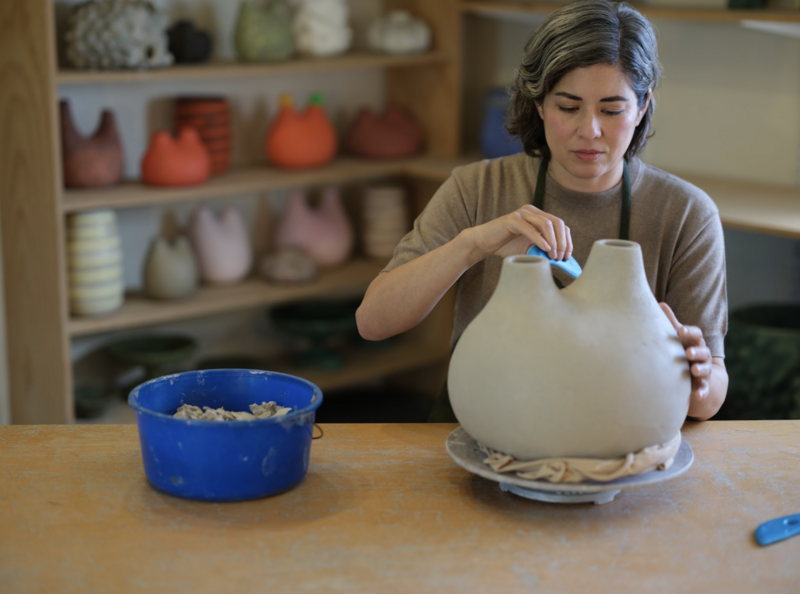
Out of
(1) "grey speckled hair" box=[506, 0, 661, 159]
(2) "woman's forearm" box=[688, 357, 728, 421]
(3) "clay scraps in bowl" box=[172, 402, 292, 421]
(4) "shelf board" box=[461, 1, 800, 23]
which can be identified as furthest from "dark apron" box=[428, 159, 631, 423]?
(4) "shelf board" box=[461, 1, 800, 23]

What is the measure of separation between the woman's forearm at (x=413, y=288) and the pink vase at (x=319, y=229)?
4.76 feet

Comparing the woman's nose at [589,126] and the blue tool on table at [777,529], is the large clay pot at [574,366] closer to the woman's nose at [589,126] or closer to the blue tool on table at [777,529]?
the blue tool on table at [777,529]

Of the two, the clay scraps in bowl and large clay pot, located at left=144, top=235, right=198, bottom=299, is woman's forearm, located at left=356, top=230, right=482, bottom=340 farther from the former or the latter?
large clay pot, located at left=144, top=235, right=198, bottom=299

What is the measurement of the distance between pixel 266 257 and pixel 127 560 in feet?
6.46

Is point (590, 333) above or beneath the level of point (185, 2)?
beneath

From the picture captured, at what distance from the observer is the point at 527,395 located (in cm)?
102

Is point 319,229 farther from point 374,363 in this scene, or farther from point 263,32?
point 263,32

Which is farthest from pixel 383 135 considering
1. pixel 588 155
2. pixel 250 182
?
pixel 588 155

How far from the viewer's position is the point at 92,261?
8.07 feet

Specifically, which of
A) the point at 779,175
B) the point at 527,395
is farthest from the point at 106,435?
the point at 779,175

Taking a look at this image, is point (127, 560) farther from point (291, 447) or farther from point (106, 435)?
point (106, 435)

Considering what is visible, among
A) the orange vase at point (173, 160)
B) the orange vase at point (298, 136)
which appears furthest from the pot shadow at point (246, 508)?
the orange vase at point (298, 136)

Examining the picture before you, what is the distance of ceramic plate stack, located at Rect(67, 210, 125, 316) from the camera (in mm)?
2449

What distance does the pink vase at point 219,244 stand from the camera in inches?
108
